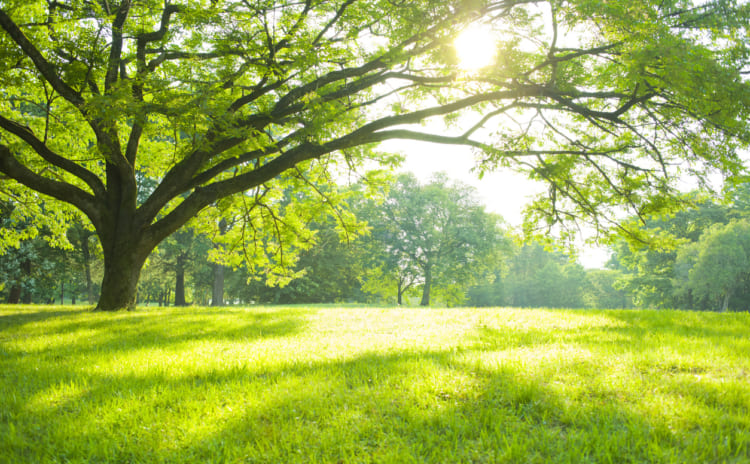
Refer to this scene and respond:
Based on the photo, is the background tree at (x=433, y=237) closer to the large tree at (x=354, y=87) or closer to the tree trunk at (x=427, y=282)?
the tree trunk at (x=427, y=282)

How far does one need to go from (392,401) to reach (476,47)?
7.75 metres

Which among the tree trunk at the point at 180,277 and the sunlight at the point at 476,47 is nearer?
the sunlight at the point at 476,47

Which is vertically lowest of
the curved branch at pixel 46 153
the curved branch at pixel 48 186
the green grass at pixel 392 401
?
the green grass at pixel 392 401

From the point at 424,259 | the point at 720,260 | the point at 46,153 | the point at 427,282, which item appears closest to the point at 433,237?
the point at 424,259

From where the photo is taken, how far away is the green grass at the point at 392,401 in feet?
8.69

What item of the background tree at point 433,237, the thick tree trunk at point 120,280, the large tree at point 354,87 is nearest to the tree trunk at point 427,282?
the background tree at point 433,237

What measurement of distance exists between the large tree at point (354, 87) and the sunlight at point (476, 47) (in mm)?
169

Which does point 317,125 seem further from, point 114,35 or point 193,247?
point 193,247

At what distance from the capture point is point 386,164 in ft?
42.7

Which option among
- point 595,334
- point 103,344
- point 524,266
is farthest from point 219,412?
point 524,266

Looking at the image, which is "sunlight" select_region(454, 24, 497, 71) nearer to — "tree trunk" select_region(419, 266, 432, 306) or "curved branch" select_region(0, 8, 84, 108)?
"curved branch" select_region(0, 8, 84, 108)

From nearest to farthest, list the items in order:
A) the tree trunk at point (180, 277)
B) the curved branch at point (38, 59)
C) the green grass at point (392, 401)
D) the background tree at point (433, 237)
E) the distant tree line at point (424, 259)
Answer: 1. the green grass at point (392, 401)
2. the curved branch at point (38, 59)
3. the distant tree line at point (424, 259)
4. the tree trunk at point (180, 277)
5. the background tree at point (433, 237)

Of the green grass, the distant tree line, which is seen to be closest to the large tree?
the green grass

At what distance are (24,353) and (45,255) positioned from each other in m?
28.6
